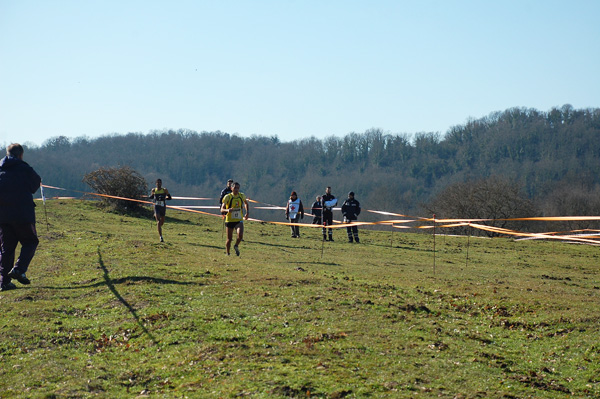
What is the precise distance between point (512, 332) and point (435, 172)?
13621 centimetres

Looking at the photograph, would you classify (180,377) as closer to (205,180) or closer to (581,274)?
(581,274)

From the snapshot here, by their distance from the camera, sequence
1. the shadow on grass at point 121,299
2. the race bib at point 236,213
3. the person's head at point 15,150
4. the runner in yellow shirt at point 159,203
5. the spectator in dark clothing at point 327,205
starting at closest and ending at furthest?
the shadow on grass at point 121,299, the person's head at point 15,150, the race bib at point 236,213, the runner in yellow shirt at point 159,203, the spectator in dark clothing at point 327,205

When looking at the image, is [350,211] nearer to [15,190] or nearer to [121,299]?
[121,299]

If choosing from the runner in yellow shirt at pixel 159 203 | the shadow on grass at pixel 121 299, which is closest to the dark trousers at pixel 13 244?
the shadow on grass at pixel 121 299

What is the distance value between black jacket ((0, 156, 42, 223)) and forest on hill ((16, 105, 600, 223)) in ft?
318

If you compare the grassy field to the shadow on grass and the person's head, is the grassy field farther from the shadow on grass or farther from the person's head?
the person's head

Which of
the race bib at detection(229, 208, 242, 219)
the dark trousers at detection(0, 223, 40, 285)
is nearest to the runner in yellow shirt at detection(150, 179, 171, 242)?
the race bib at detection(229, 208, 242, 219)

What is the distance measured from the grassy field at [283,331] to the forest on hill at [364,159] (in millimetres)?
93238

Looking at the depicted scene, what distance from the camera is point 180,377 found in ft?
22.9

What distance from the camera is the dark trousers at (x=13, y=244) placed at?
11.0m

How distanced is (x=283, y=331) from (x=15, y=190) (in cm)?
559

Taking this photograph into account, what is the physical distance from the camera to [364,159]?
16062 centimetres

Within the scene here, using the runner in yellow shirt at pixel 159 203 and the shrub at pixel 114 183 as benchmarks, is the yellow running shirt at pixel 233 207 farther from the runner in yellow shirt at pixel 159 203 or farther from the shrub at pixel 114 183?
the shrub at pixel 114 183

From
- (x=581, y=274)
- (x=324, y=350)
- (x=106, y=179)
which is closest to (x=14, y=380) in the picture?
(x=324, y=350)
